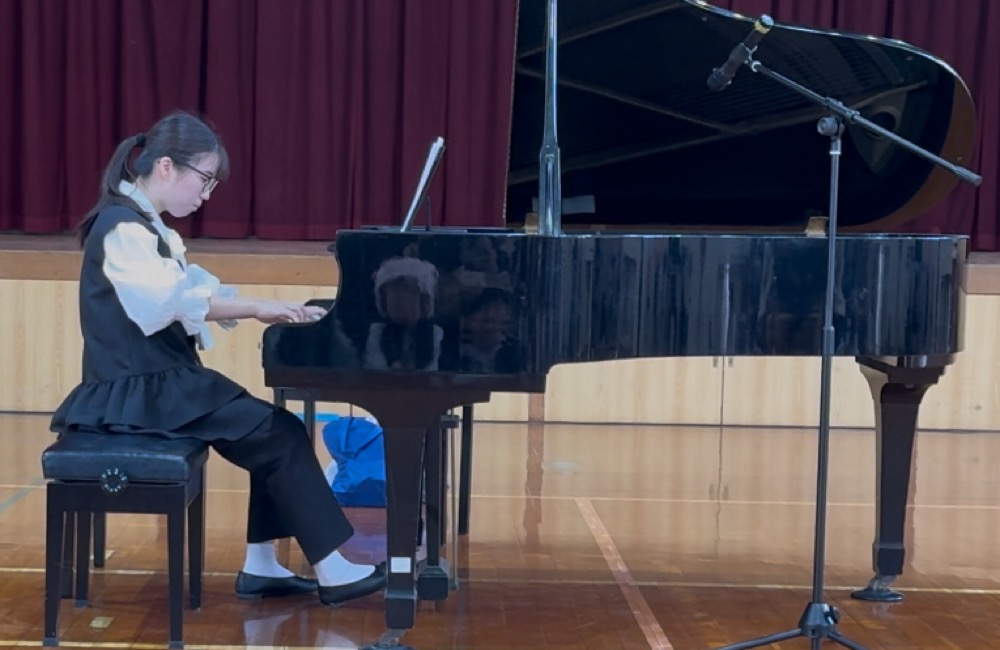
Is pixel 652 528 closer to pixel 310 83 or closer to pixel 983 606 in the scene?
pixel 983 606

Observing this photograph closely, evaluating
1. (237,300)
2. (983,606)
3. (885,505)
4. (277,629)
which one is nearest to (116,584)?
(277,629)

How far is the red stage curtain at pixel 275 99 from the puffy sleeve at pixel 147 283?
3.70 m

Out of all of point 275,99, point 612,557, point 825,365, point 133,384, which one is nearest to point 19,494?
point 133,384

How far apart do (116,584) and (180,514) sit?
0.72m

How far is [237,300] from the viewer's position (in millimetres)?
3072

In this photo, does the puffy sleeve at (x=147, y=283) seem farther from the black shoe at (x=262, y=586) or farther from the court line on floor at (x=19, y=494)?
the court line on floor at (x=19, y=494)

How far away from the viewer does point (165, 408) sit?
2975 millimetres

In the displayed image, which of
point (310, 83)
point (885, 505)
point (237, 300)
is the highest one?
point (310, 83)

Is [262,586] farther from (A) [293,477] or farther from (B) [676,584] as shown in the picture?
(B) [676,584]

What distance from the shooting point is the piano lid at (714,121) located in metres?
3.59

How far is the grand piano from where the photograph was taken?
2777 mm

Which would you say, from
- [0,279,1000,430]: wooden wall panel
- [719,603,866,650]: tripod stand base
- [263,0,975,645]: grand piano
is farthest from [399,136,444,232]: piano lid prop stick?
[0,279,1000,430]: wooden wall panel

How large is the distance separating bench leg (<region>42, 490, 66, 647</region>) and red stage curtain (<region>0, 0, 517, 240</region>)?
392 cm

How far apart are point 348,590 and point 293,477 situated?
1.17 feet
